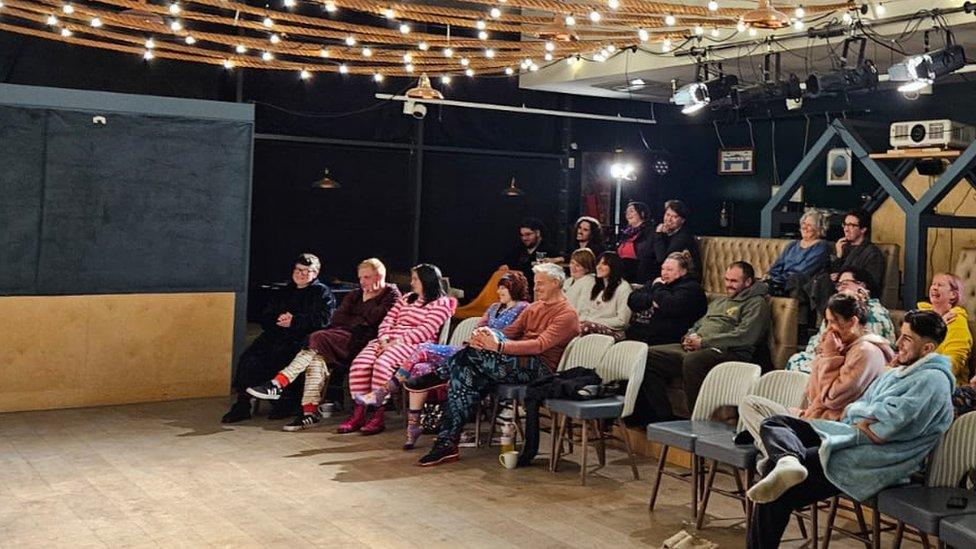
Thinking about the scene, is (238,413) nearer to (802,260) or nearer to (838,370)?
(802,260)

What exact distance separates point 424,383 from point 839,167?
259 inches

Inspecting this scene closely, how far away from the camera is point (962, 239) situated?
29.7 ft

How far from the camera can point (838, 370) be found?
4.74 m

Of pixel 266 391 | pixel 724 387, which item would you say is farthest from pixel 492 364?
pixel 266 391

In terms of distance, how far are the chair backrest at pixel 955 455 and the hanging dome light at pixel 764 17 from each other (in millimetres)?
2219

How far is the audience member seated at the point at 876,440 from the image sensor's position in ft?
13.8

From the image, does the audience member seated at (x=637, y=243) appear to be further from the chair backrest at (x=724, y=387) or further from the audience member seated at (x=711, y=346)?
the chair backrest at (x=724, y=387)

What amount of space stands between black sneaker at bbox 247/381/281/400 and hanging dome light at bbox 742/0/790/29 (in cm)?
404

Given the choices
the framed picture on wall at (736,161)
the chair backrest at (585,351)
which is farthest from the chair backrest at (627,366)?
the framed picture on wall at (736,161)

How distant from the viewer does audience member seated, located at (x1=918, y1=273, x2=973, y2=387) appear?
596 cm

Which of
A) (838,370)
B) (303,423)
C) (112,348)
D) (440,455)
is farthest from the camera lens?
(112,348)

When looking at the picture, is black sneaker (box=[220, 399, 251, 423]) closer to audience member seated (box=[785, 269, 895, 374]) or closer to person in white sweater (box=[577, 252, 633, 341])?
person in white sweater (box=[577, 252, 633, 341])

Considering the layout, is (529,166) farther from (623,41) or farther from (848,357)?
(848,357)

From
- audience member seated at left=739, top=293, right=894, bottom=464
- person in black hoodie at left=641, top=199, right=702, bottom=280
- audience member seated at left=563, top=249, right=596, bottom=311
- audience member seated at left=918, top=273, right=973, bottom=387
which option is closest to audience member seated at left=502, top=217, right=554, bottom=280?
person in black hoodie at left=641, top=199, right=702, bottom=280
